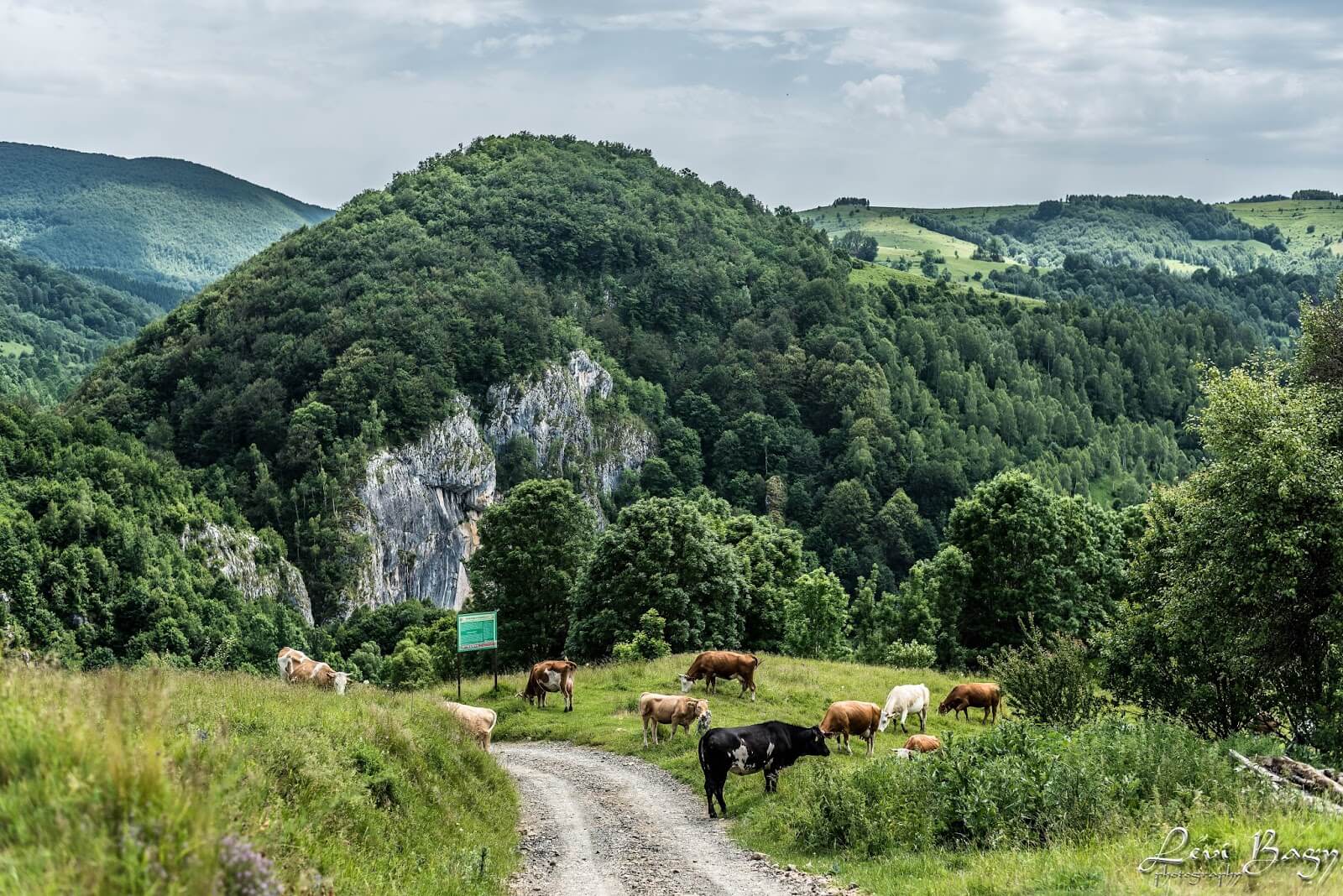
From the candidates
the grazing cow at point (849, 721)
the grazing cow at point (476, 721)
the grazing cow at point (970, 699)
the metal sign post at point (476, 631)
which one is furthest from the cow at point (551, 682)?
the grazing cow at point (970, 699)

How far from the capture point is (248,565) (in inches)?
4845

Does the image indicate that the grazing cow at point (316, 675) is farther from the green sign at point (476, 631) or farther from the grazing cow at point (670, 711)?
the grazing cow at point (670, 711)

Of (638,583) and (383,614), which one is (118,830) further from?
(383,614)

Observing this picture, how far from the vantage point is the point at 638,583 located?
54562 mm

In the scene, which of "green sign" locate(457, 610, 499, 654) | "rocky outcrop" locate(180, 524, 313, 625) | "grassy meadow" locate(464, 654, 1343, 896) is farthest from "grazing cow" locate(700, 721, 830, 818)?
"rocky outcrop" locate(180, 524, 313, 625)

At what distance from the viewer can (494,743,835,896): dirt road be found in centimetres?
1562

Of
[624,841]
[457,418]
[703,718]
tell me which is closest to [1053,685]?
[703,718]

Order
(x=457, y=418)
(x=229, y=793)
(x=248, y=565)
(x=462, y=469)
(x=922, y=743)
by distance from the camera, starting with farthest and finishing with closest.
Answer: (x=457, y=418) → (x=462, y=469) → (x=248, y=565) → (x=922, y=743) → (x=229, y=793)

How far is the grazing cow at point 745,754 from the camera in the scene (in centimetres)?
2091

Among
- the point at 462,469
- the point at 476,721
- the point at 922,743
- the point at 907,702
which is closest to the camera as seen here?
the point at 476,721

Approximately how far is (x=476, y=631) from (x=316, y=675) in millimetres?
5317

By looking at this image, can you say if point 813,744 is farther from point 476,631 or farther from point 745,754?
point 476,631
